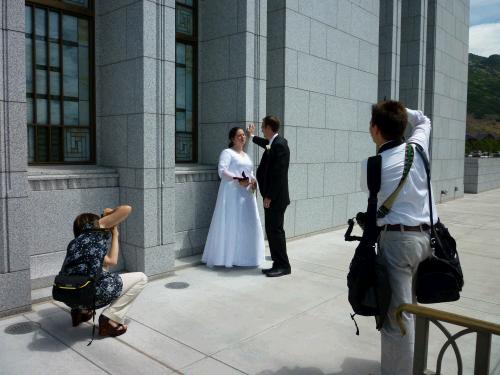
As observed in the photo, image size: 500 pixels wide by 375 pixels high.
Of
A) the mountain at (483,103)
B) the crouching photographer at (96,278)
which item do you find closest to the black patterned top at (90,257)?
the crouching photographer at (96,278)

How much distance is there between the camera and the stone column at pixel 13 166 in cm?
450

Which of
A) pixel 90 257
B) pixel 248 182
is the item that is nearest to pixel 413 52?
pixel 248 182

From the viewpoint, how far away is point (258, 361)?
382 centimetres

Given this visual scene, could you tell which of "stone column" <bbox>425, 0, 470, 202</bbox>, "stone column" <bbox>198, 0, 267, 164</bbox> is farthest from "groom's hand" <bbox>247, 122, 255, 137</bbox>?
"stone column" <bbox>425, 0, 470, 202</bbox>

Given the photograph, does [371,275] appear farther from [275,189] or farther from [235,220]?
[235,220]

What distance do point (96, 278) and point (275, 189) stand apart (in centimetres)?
290

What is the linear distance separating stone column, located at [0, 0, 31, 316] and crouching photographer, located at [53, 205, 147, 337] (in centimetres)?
80

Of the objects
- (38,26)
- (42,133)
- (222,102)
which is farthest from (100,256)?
(222,102)

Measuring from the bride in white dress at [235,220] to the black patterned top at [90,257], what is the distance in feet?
8.68

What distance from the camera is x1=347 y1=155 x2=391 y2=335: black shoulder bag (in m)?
3.10

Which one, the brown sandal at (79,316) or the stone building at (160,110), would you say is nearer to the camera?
the brown sandal at (79,316)

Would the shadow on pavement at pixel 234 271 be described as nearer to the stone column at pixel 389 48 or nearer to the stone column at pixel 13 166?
the stone column at pixel 13 166

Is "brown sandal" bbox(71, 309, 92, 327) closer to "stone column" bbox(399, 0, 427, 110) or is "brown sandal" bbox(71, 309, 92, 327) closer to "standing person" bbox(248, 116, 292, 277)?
"standing person" bbox(248, 116, 292, 277)

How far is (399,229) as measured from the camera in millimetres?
3182
